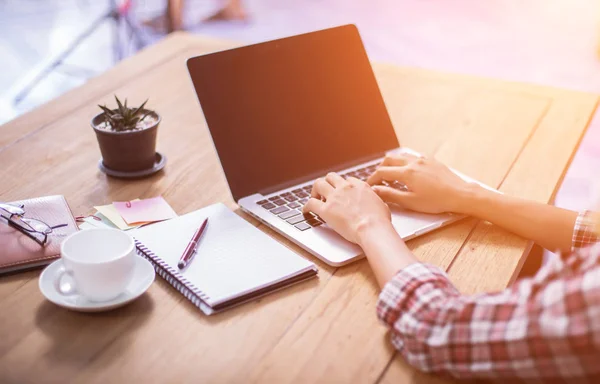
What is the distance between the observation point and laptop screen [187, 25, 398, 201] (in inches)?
42.7

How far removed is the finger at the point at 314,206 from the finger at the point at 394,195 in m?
0.13

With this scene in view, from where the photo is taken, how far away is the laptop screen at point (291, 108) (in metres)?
1.08

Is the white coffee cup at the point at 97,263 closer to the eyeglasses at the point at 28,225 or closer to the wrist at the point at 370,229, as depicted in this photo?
the eyeglasses at the point at 28,225

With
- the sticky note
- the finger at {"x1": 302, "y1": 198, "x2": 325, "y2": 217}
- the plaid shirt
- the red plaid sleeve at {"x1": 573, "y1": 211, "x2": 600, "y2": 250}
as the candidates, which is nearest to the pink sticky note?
the sticky note

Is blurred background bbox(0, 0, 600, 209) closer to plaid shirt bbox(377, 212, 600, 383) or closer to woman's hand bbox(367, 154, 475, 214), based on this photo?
woman's hand bbox(367, 154, 475, 214)

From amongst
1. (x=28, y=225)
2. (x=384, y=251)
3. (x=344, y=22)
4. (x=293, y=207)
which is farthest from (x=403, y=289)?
(x=344, y=22)

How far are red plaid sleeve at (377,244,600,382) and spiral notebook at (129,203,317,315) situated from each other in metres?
0.17

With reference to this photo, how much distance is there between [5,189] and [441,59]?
3.40 meters

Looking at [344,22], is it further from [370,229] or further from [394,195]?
[370,229]

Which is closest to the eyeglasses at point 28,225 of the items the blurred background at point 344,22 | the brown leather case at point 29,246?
the brown leather case at point 29,246

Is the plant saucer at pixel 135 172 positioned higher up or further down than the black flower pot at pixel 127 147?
further down

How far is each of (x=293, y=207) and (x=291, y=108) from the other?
0.69ft

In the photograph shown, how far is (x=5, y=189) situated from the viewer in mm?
1097

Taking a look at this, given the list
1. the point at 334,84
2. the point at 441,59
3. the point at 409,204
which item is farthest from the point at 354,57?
the point at 441,59
